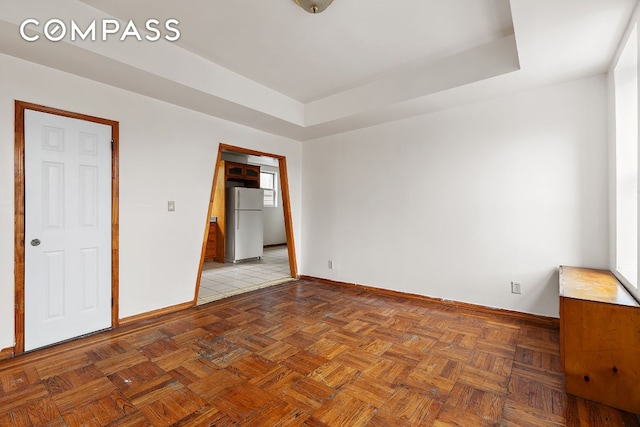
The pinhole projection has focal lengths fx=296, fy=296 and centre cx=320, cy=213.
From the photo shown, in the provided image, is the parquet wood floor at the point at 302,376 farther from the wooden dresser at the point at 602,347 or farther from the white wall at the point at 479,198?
the white wall at the point at 479,198

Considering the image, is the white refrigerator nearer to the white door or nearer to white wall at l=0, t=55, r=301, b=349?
white wall at l=0, t=55, r=301, b=349

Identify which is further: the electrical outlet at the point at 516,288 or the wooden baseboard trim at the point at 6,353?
the electrical outlet at the point at 516,288

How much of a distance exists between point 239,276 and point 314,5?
4.18 metres

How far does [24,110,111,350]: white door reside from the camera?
241cm

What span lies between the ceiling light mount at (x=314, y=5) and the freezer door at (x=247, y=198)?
4641 millimetres

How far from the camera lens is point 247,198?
654cm

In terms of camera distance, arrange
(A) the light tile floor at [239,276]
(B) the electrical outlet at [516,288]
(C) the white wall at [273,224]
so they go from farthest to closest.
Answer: (C) the white wall at [273,224] → (A) the light tile floor at [239,276] → (B) the electrical outlet at [516,288]

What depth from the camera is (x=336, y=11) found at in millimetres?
2244

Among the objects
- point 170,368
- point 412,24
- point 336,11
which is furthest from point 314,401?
point 412,24

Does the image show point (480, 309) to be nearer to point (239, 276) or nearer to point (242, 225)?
point (239, 276)

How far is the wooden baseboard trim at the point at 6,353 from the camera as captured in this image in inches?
88.8

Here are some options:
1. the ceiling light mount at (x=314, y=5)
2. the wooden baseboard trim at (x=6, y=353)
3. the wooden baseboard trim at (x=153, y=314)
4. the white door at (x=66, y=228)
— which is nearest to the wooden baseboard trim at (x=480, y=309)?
the wooden baseboard trim at (x=153, y=314)

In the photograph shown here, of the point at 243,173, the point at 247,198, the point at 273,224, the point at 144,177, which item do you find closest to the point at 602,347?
the point at 144,177

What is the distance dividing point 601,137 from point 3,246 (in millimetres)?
5084
